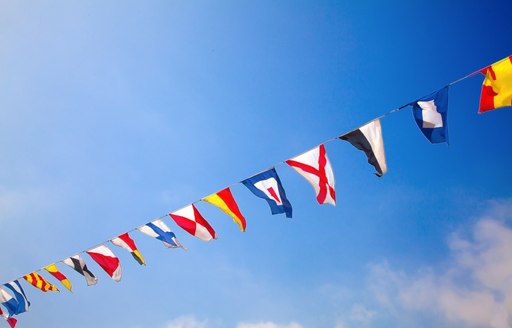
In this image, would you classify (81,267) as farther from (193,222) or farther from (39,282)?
(193,222)

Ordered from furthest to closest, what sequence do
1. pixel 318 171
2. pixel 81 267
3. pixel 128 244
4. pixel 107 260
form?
pixel 81 267
pixel 107 260
pixel 128 244
pixel 318 171

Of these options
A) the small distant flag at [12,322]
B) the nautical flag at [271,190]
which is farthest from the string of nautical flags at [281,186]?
the small distant flag at [12,322]

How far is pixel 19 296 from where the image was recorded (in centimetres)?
1050

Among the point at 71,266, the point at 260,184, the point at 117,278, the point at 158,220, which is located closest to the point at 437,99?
the point at 260,184

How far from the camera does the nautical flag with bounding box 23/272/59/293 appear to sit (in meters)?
10.3

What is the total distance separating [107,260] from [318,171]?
6992 millimetres

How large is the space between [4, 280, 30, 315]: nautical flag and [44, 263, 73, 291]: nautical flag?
150cm

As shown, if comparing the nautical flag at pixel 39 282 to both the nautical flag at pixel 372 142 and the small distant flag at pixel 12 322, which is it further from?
the nautical flag at pixel 372 142

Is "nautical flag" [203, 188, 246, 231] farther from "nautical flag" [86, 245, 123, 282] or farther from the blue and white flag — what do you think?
the blue and white flag

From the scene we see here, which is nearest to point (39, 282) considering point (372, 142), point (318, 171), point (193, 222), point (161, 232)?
point (161, 232)

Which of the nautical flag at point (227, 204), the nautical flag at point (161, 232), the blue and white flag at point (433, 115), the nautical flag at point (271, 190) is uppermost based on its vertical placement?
the blue and white flag at point (433, 115)

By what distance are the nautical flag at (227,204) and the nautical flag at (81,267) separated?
5171 mm

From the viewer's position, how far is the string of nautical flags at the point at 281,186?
5.55 m

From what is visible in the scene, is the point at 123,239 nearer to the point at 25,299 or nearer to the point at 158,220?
the point at 158,220
